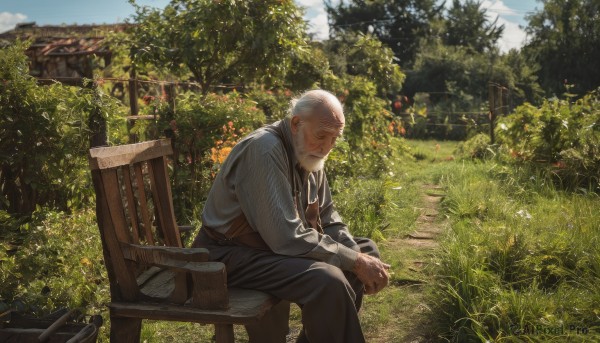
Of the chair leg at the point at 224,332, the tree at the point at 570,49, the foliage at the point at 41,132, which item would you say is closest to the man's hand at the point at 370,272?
the chair leg at the point at 224,332

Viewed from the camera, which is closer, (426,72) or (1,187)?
(1,187)

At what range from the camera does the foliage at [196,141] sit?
577 centimetres

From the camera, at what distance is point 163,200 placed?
10.4 ft

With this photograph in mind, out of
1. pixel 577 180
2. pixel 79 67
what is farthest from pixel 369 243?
pixel 79 67

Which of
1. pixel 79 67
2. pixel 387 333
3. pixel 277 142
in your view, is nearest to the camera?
pixel 277 142

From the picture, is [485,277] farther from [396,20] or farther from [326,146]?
[396,20]

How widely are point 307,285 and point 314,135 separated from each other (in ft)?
2.23

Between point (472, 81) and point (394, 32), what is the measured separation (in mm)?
17176

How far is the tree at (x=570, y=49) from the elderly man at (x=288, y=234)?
28.4 m

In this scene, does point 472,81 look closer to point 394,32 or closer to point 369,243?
point 394,32

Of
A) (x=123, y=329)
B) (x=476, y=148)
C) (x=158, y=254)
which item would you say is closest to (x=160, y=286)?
(x=123, y=329)

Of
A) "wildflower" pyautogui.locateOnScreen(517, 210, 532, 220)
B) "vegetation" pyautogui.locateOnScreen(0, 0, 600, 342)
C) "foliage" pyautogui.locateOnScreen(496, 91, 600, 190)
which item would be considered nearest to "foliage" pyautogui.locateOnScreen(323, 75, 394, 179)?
"vegetation" pyautogui.locateOnScreen(0, 0, 600, 342)

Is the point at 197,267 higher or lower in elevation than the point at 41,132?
lower

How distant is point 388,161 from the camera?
9031 mm
